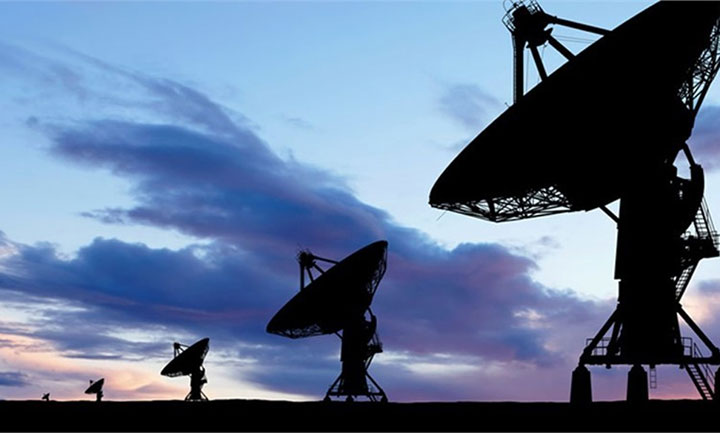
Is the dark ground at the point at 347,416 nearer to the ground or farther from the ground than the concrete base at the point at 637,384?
nearer to the ground

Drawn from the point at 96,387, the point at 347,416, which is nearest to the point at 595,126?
the point at 347,416

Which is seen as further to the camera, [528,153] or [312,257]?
[312,257]

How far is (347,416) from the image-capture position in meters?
24.0

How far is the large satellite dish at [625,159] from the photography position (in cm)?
3481

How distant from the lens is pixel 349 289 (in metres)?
58.4

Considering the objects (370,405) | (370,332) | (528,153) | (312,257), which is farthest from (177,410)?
(312,257)

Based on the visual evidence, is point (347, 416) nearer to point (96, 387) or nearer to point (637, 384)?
point (637, 384)

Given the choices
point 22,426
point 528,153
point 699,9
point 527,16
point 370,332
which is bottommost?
point 22,426

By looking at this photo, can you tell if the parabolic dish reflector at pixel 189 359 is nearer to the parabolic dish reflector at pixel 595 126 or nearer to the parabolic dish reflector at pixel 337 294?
the parabolic dish reflector at pixel 337 294

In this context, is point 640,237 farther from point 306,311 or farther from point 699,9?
point 306,311

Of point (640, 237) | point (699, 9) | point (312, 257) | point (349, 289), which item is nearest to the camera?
point (699, 9)

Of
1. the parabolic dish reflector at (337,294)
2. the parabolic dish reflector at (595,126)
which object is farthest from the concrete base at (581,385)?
the parabolic dish reflector at (337,294)

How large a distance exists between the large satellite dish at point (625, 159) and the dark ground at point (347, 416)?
13.5m

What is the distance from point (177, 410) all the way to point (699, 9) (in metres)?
24.3
